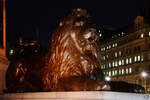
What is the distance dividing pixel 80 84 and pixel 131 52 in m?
58.7

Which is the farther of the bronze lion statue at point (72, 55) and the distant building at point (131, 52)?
the distant building at point (131, 52)

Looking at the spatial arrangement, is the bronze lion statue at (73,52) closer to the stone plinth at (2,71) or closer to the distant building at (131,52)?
the stone plinth at (2,71)

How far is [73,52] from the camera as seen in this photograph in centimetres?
1029

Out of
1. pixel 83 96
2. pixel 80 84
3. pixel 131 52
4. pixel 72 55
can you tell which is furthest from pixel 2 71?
pixel 131 52

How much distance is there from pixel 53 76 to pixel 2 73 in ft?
7.72

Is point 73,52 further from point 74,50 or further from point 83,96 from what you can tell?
point 83,96

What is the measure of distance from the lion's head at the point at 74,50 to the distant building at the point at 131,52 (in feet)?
159

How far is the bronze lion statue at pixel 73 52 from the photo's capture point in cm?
1002

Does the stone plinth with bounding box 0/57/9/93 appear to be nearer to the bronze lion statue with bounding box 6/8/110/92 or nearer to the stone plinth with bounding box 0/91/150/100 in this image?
the bronze lion statue with bounding box 6/8/110/92

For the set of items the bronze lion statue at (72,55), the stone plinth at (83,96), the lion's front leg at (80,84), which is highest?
the bronze lion statue at (72,55)

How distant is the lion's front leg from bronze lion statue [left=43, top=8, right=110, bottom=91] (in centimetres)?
14

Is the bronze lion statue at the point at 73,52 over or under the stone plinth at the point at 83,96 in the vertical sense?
over

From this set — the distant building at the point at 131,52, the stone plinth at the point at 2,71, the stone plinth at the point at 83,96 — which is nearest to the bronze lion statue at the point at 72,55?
the stone plinth at the point at 2,71

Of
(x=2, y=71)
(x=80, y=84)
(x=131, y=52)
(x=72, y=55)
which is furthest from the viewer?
(x=131, y=52)
